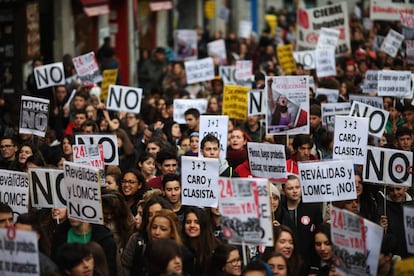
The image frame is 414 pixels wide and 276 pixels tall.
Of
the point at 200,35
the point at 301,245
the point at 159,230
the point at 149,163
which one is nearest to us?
the point at 159,230

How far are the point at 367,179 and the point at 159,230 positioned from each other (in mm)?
3280

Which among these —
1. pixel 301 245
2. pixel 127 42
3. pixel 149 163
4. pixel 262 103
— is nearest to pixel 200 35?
pixel 127 42

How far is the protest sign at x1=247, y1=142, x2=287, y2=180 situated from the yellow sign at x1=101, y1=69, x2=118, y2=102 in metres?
7.90

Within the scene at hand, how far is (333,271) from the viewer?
413 inches

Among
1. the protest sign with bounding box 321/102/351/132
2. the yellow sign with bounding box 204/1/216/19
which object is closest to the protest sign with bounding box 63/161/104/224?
the protest sign with bounding box 321/102/351/132

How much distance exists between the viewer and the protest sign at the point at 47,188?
40.4ft

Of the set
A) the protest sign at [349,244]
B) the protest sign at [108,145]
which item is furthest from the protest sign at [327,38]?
the protest sign at [349,244]

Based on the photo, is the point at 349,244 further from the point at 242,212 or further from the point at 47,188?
the point at 47,188

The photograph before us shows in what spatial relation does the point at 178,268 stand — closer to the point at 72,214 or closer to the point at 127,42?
the point at 72,214

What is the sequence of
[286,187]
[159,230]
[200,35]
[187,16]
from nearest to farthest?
[159,230], [286,187], [200,35], [187,16]

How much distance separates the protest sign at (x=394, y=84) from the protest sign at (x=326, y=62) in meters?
4.17

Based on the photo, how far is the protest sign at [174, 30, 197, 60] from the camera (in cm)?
3369

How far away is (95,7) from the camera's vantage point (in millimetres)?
31312

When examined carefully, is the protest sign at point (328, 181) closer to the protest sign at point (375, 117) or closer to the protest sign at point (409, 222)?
the protest sign at point (409, 222)
